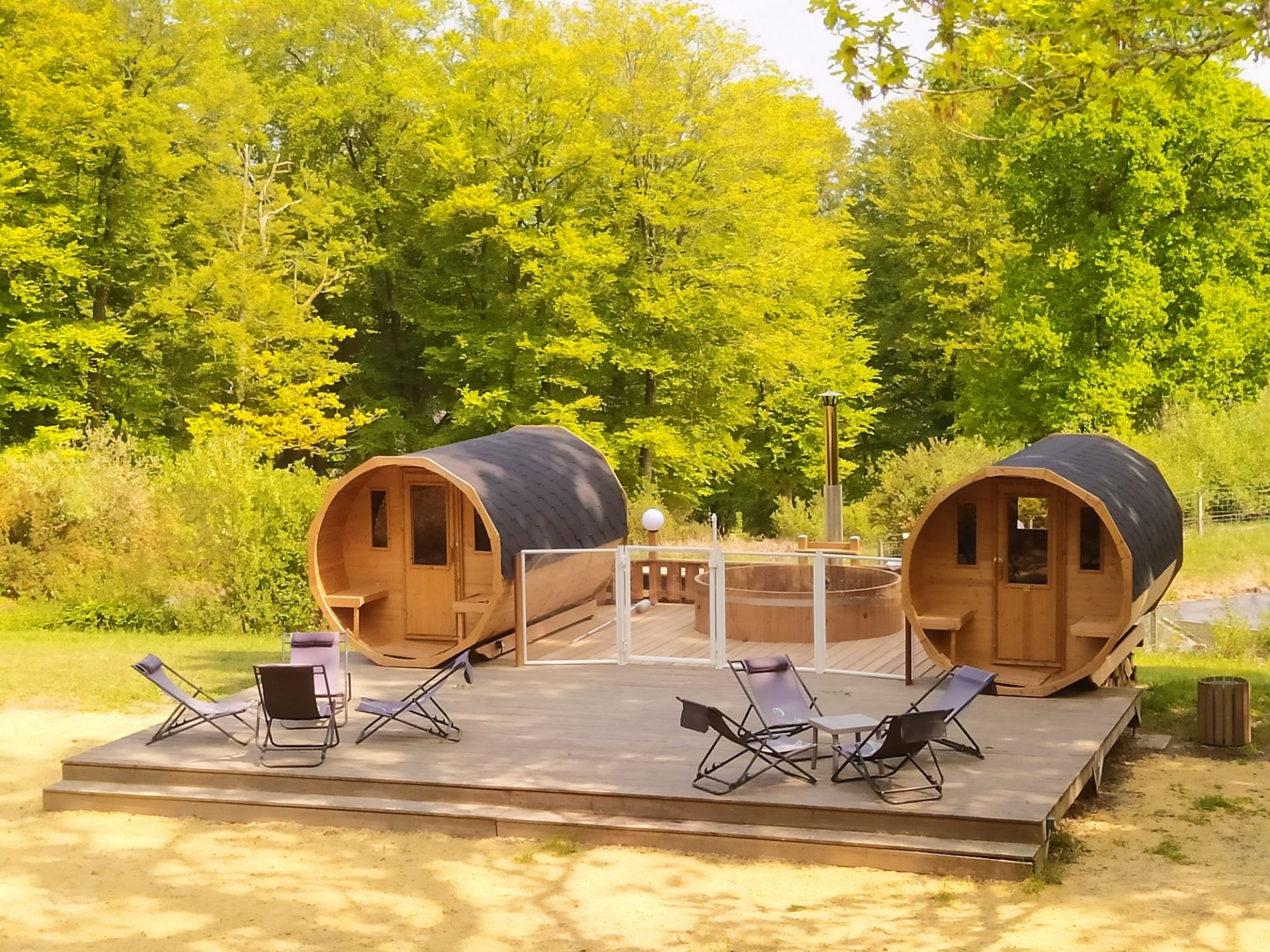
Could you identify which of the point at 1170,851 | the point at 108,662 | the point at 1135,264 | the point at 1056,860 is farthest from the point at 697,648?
the point at 1135,264

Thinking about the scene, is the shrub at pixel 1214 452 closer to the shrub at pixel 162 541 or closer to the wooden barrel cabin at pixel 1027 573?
the wooden barrel cabin at pixel 1027 573

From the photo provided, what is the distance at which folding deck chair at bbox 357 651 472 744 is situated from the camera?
1125cm

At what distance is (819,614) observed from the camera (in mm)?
13391

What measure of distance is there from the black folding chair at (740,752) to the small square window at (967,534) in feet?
11.5

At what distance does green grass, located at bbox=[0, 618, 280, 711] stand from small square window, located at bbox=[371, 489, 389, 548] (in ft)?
6.99

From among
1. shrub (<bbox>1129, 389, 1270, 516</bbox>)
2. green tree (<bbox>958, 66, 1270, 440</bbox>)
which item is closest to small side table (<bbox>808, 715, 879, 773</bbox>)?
shrub (<bbox>1129, 389, 1270, 516</bbox>)

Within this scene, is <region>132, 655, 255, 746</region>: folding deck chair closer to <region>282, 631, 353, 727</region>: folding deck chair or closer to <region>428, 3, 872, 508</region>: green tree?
<region>282, 631, 353, 727</region>: folding deck chair

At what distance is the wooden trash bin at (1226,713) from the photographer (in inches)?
475

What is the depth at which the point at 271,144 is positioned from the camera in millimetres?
33406

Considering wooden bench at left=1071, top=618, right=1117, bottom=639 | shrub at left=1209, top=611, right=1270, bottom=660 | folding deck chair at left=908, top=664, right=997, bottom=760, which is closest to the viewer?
folding deck chair at left=908, top=664, right=997, bottom=760

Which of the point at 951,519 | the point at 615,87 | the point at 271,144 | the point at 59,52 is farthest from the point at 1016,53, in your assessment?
the point at 271,144

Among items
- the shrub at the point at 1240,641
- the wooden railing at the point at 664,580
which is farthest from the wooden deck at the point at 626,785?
the shrub at the point at 1240,641

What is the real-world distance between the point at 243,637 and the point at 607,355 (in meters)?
13.2

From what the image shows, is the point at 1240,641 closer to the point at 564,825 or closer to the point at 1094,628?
the point at 1094,628
